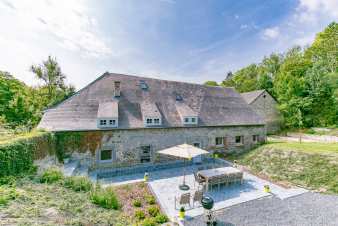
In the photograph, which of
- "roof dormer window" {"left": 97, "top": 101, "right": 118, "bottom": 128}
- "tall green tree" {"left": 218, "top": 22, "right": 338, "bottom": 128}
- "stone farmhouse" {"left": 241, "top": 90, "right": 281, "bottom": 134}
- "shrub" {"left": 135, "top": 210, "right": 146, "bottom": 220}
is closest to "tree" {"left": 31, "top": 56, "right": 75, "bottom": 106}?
"roof dormer window" {"left": 97, "top": 101, "right": 118, "bottom": 128}

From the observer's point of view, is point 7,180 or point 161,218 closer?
point 7,180

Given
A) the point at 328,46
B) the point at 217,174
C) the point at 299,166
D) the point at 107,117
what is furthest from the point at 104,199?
the point at 328,46

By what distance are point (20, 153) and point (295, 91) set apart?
127 ft

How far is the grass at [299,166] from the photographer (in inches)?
472

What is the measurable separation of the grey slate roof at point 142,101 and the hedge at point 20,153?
3.11 m

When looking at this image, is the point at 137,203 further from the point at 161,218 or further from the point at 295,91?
the point at 295,91

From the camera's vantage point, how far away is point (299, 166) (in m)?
13.9

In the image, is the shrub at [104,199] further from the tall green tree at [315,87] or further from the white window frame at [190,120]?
the tall green tree at [315,87]

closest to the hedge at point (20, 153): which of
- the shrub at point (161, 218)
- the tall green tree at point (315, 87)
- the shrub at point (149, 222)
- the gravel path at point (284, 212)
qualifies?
the shrub at point (149, 222)

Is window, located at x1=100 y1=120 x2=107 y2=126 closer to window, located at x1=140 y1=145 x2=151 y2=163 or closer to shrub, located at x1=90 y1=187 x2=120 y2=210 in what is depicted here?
window, located at x1=140 y1=145 x2=151 y2=163

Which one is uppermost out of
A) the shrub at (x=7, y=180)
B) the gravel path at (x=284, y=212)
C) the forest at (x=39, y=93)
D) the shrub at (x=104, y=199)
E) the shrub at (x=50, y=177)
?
the forest at (x=39, y=93)

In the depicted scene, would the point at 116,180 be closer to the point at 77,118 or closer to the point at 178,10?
the point at 77,118

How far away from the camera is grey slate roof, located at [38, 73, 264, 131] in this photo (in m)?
15.0

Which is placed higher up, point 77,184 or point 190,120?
point 190,120
